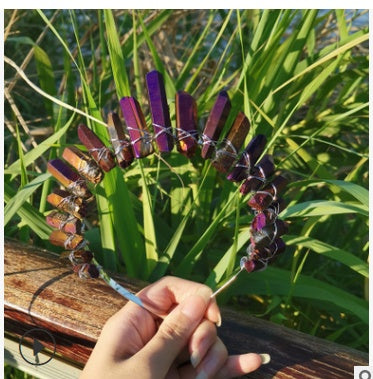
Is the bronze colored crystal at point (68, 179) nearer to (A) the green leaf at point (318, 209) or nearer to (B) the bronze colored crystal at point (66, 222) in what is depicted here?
(B) the bronze colored crystal at point (66, 222)

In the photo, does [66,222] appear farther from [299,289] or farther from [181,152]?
[299,289]

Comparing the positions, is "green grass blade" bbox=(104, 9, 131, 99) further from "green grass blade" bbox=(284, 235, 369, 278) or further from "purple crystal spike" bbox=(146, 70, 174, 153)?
"green grass blade" bbox=(284, 235, 369, 278)

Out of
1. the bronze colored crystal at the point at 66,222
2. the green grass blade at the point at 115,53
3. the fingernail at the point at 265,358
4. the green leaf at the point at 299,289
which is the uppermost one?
the green grass blade at the point at 115,53

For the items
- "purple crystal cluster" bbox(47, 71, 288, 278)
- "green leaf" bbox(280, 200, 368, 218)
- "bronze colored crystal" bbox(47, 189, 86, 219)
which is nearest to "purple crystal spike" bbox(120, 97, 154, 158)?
"purple crystal cluster" bbox(47, 71, 288, 278)

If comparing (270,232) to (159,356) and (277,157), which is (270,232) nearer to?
(159,356)

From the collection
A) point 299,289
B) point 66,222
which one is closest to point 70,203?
point 66,222

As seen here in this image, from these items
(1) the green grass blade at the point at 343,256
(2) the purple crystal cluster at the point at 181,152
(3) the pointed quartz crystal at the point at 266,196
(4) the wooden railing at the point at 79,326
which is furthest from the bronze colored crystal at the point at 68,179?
(1) the green grass blade at the point at 343,256
